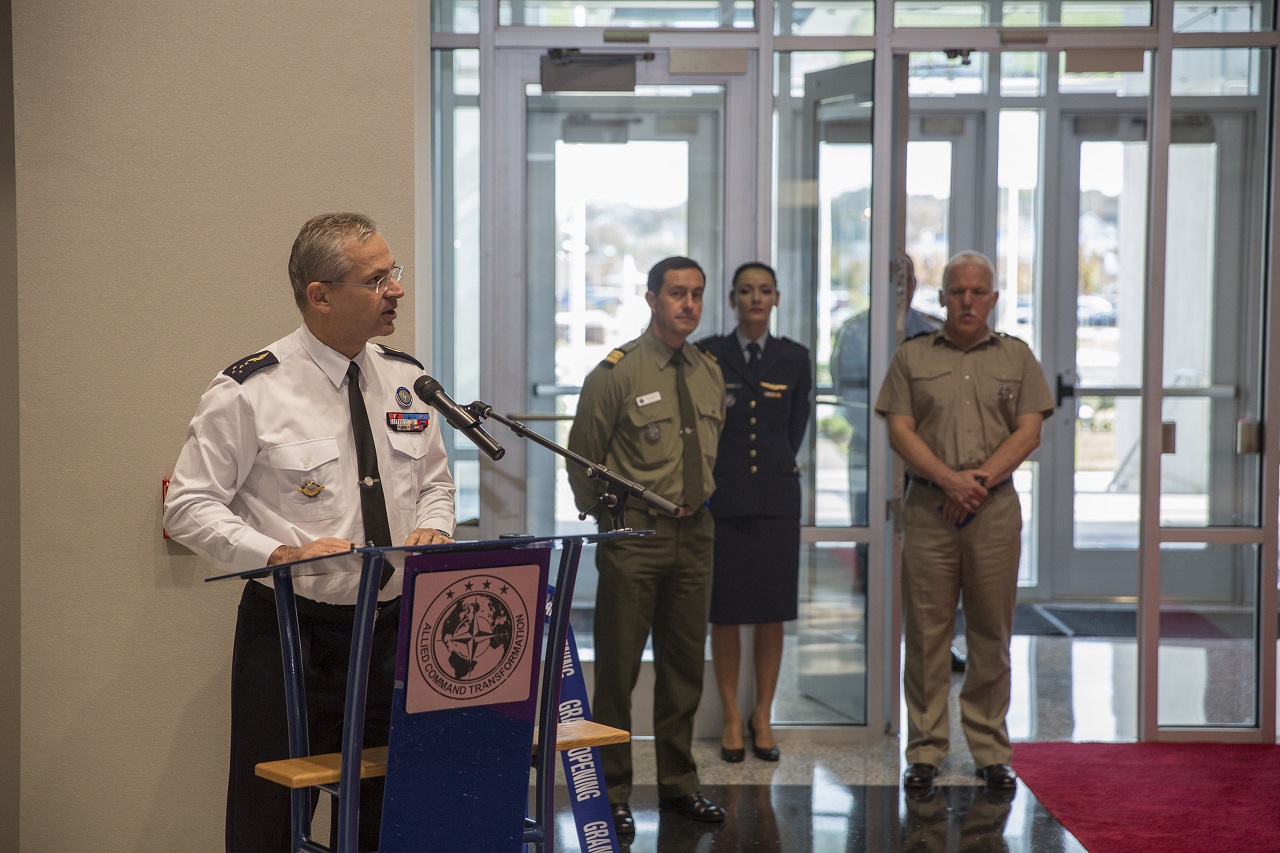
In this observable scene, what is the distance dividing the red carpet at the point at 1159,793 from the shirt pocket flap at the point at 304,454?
8.24 feet

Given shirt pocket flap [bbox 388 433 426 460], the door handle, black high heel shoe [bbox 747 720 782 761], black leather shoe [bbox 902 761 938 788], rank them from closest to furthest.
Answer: shirt pocket flap [bbox 388 433 426 460]
black leather shoe [bbox 902 761 938 788]
black high heel shoe [bbox 747 720 782 761]
the door handle

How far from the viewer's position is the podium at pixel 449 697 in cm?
191

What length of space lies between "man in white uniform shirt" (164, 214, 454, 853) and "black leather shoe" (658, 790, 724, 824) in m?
1.61

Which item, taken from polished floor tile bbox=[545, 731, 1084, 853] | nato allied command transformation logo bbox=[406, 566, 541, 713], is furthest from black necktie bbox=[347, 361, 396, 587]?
polished floor tile bbox=[545, 731, 1084, 853]

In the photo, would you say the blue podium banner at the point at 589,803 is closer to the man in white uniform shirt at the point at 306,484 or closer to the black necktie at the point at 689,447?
the black necktie at the point at 689,447

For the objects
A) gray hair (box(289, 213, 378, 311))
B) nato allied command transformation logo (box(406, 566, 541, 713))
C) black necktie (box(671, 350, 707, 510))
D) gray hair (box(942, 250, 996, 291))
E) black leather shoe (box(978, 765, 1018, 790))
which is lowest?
black leather shoe (box(978, 765, 1018, 790))

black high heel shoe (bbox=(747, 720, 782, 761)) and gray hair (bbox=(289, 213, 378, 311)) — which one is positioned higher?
gray hair (bbox=(289, 213, 378, 311))

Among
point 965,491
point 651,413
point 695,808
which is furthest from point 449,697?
point 965,491

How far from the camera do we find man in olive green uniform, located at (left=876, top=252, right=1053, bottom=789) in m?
4.01

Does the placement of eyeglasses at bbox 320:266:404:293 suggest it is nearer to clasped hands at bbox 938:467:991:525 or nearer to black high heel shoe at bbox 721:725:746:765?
clasped hands at bbox 938:467:991:525

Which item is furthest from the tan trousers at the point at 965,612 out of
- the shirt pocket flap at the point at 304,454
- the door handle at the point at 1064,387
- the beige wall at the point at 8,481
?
the door handle at the point at 1064,387

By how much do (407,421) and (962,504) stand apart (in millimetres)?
2124

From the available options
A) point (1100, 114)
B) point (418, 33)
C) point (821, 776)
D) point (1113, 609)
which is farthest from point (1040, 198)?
point (418, 33)

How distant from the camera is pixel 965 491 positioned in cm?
392
